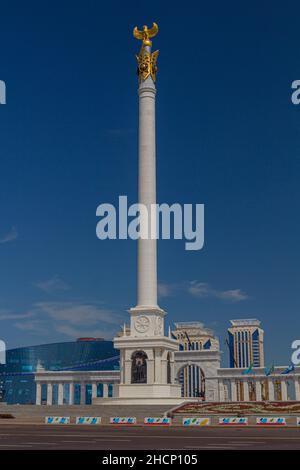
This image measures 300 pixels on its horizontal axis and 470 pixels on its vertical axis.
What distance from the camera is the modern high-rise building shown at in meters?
163

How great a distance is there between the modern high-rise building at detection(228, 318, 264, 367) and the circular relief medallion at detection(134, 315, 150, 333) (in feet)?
279

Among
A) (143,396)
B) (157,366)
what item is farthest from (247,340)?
(143,396)

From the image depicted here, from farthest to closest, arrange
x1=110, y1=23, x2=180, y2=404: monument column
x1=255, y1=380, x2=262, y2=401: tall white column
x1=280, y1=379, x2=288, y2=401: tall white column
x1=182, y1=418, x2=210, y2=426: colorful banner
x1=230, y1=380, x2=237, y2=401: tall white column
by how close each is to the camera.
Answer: x1=230, y1=380, x2=237, y2=401: tall white column < x1=255, y1=380, x2=262, y2=401: tall white column < x1=280, y1=379, x2=288, y2=401: tall white column < x1=110, y1=23, x2=180, y2=404: monument column < x1=182, y1=418, x2=210, y2=426: colorful banner

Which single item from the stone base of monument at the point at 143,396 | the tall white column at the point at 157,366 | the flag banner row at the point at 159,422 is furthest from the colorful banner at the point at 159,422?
the tall white column at the point at 157,366

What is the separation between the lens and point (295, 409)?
210 feet

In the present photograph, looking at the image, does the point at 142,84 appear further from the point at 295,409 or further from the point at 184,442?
the point at 184,442

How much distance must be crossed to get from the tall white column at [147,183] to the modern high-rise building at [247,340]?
8467 cm

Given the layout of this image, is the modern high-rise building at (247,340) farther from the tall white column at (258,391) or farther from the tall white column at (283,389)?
the tall white column at (283,389)

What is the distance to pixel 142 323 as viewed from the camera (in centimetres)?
7706

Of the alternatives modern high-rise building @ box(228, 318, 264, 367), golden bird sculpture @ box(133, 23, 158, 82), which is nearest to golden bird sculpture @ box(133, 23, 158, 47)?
golden bird sculpture @ box(133, 23, 158, 82)

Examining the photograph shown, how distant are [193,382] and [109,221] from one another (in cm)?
7889

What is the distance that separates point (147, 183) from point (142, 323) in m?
17.5

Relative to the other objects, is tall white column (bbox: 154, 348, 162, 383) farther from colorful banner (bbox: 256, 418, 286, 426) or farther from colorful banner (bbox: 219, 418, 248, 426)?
colorful banner (bbox: 256, 418, 286, 426)

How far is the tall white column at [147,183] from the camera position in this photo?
256ft
